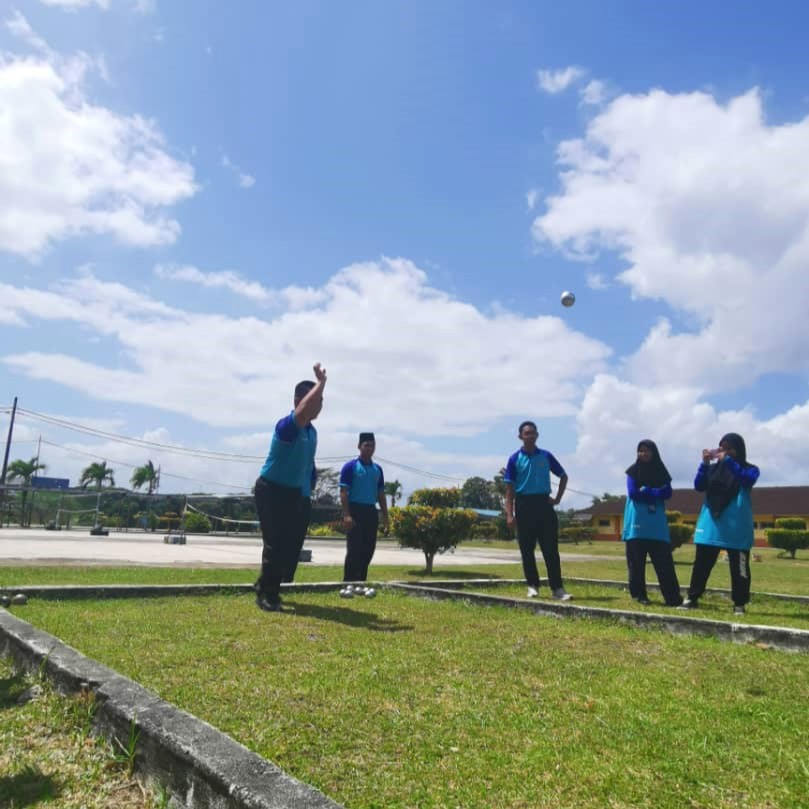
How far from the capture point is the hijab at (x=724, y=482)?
6.19 m

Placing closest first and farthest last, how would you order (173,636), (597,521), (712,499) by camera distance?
(173,636) → (712,499) → (597,521)

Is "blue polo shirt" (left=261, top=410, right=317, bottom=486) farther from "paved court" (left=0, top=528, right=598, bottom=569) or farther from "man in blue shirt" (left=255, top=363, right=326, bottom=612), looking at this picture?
"paved court" (left=0, top=528, right=598, bottom=569)

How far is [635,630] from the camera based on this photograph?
197 inches

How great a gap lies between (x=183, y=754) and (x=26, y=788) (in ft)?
1.88

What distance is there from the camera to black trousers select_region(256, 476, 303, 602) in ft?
17.8

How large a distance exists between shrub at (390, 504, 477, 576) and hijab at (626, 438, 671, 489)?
237 inches

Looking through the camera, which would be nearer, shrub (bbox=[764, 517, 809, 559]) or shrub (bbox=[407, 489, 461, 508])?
shrub (bbox=[407, 489, 461, 508])

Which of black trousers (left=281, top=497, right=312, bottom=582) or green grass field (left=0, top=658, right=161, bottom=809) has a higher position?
black trousers (left=281, top=497, right=312, bottom=582)

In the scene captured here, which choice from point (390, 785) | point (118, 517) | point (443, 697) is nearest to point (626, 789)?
point (390, 785)

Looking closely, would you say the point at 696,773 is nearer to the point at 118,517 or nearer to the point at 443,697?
the point at 443,697

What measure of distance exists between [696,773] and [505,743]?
61 centimetres

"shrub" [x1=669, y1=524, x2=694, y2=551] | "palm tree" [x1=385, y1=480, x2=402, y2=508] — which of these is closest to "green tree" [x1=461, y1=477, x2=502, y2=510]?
"palm tree" [x1=385, y1=480, x2=402, y2=508]

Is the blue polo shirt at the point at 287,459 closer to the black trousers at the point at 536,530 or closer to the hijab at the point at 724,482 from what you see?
the black trousers at the point at 536,530

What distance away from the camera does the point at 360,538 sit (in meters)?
7.49
